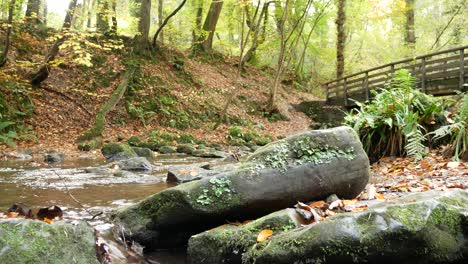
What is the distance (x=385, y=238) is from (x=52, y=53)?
12.8m

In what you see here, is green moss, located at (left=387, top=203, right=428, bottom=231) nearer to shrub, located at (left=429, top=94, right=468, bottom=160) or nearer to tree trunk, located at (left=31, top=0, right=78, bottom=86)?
shrub, located at (left=429, top=94, right=468, bottom=160)

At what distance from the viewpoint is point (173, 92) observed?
17.0 meters

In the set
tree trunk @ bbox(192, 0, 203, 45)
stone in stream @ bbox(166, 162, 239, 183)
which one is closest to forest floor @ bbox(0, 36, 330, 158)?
tree trunk @ bbox(192, 0, 203, 45)

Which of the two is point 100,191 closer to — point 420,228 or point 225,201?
point 225,201

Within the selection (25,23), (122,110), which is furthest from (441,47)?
(25,23)

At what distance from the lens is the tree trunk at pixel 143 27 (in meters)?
16.4

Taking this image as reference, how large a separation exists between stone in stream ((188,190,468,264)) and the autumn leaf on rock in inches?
4.1

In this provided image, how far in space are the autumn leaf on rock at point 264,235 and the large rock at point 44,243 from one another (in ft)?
4.12

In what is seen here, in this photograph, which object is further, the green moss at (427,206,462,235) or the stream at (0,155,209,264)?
the stream at (0,155,209,264)

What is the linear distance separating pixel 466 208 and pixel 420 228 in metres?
0.47

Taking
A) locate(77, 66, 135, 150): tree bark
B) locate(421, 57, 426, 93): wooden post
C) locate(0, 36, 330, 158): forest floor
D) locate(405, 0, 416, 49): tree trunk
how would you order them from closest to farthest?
locate(77, 66, 135, 150): tree bark, locate(0, 36, 330, 158): forest floor, locate(421, 57, 426, 93): wooden post, locate(405, 0, 416, 49): tree trunk

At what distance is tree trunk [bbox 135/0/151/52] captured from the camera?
16.4m

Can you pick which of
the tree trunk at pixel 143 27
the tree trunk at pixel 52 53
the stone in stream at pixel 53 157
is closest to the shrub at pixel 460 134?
the stone in stream at pixel 53 157

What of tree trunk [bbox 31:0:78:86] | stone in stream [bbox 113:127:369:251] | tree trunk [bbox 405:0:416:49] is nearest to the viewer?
stone in stream [bbox 113:127:369:251]
